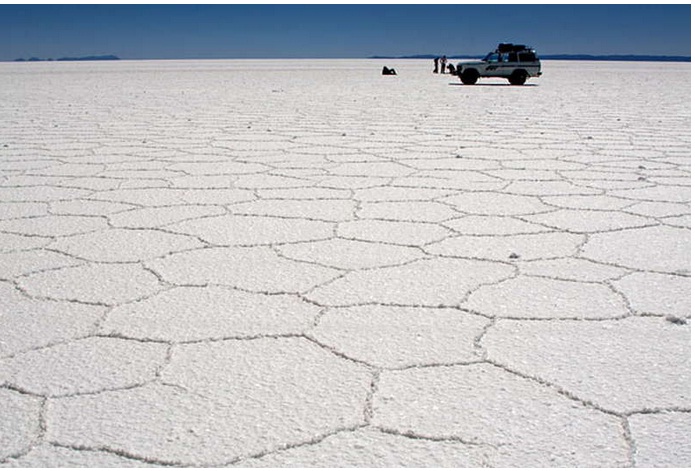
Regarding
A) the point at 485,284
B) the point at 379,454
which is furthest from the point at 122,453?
the point at 485,284

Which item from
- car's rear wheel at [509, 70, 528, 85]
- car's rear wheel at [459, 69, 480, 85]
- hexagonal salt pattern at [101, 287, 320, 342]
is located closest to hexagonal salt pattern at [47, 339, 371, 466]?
hexagonal salt pattern at [101, 287, 320, 342]

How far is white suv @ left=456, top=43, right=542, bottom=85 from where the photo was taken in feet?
53.4

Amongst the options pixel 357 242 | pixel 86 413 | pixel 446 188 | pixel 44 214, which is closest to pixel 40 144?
pixel 44 214

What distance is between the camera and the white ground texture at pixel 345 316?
124 cm

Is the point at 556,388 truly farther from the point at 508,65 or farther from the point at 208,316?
the point at 508,65

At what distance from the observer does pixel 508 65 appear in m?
16.3

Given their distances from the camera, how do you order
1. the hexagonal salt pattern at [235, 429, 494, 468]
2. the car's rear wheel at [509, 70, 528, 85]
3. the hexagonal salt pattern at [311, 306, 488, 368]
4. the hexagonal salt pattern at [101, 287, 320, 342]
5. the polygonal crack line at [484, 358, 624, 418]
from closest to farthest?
the hexagonal salt pattern at [235, 429, 494, 468], the polygonal crack line at [484, 358, 624, 418], the hexagonal salt pattern at [311, 306, 488, 368], the hexagonal salt pattern at [101, 287, 320, 342], the car's rear wheel at [509, 70, 528, 85]

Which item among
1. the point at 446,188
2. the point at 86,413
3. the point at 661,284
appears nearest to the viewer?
the point at 86,413

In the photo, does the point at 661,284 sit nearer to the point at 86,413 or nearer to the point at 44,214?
the point at 86,413

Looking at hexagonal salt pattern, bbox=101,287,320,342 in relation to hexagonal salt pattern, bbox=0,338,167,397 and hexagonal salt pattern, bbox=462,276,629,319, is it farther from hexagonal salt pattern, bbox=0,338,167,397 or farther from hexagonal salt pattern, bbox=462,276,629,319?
hexagonal salt pattern, bbox=462,276,629,319

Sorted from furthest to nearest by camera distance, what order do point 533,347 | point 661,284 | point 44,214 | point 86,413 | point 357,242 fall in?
point 44,214 < point 357,242 < point 661,284 < point 533,347 < point 86,413

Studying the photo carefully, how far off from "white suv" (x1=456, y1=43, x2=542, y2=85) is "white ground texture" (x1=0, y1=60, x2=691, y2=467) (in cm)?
1297

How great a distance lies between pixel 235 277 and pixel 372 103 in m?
7.84

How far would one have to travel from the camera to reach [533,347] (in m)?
1.58
